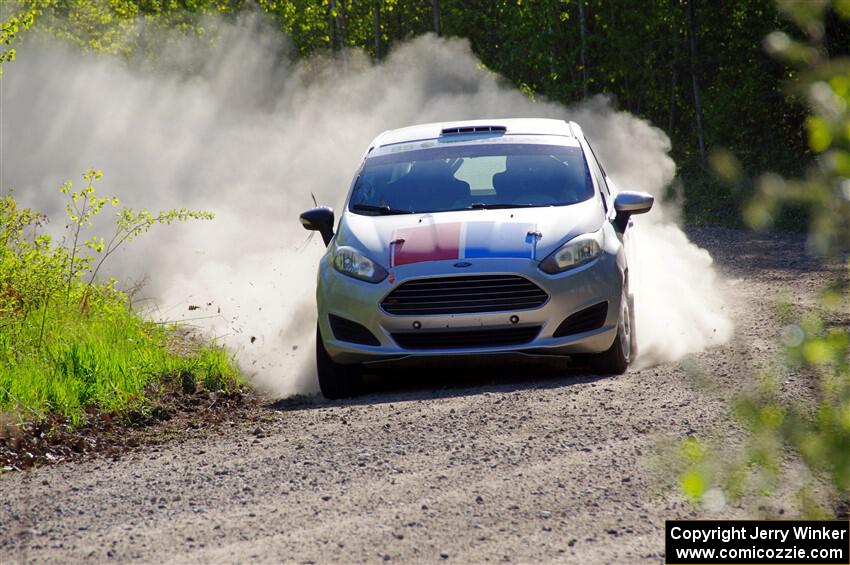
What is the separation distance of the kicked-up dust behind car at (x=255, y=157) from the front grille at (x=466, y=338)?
4.08 feet

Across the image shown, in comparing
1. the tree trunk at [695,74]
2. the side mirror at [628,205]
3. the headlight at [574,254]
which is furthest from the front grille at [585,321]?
the tree trunk at [695,74]

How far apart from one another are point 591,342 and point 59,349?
3.99 m

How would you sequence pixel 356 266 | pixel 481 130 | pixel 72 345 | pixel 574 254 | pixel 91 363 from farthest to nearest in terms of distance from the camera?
1. pixel 481 130
2. pixel 72 345
3. pixel 91 363
4. pixel 356 266
5. pixel 574 254

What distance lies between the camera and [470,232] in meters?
8.73

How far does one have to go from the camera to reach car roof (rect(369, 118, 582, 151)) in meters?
10.4

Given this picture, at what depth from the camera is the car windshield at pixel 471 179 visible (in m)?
9.43

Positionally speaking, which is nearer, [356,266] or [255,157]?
[356,266]

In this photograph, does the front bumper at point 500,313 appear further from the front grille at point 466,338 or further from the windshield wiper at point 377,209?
the windshield wiper at point 377,209

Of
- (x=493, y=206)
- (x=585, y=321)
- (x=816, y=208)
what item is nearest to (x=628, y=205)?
(x=493, y=206)

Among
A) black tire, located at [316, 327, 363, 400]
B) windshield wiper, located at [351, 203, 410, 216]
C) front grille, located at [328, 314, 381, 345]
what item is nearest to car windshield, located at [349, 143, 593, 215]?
windshield wiper, located at [351, 203, 410, 216]

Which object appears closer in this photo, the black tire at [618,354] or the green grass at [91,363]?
the green grass at [91,363]

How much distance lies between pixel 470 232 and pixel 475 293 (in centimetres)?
49

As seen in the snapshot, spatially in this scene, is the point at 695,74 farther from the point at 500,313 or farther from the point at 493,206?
the point at 500,313

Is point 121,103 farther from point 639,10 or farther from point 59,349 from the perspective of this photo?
point 59,349
